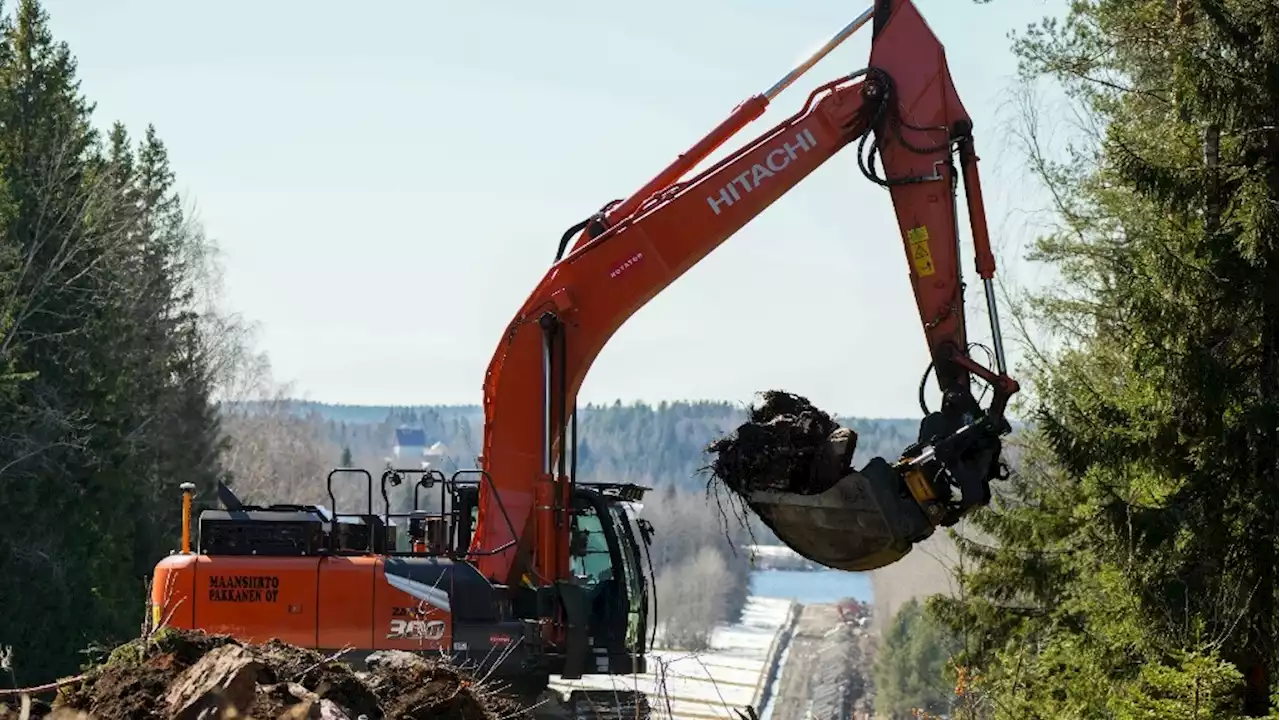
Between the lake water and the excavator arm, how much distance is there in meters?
130

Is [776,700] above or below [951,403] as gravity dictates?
below

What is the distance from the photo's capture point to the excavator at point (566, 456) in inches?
535

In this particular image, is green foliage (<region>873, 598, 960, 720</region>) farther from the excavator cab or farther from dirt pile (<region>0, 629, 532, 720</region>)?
dirt pile (<region>0, 629, 532, 720</region>)

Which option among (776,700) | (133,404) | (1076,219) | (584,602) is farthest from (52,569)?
(776,700)

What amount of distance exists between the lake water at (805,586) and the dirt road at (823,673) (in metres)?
30.7

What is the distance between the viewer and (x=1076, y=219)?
2419 cm

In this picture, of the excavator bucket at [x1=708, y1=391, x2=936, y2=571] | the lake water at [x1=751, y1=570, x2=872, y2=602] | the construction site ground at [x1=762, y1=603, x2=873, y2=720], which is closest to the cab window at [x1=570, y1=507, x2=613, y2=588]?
the excavator bucket at [x1=708, y1=391, x2=936, y2=571]

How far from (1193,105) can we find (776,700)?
56412 millimetres

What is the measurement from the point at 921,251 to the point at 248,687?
6.77 m

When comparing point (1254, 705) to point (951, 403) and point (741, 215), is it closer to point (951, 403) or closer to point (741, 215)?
point (951, 403)

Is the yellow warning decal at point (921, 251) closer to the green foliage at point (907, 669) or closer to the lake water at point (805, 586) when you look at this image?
the green foliage at point (907, 669)

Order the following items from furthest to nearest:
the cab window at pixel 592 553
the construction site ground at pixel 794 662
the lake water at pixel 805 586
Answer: the lake water at pixel 805 586, the construction site ground at pixel 794 662, the cab window at pixel 592 553

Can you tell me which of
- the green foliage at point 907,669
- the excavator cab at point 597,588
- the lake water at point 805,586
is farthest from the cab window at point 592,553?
the lake water at point 805,586

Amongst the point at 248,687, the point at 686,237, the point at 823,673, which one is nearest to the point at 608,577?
the point at 686,237
